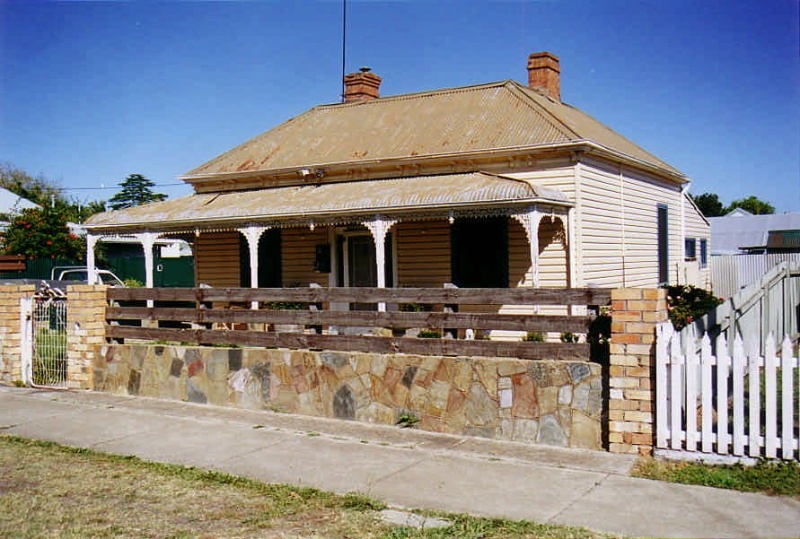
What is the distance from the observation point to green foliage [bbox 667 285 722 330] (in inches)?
565

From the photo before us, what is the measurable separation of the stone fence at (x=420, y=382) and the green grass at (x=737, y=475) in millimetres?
474

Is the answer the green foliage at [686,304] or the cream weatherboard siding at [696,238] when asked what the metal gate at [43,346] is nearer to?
the green foliage at [686,304]

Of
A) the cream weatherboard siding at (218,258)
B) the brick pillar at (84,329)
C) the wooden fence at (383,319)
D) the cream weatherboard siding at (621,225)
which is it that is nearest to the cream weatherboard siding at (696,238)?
the cream weatherboard siding at (621,225)

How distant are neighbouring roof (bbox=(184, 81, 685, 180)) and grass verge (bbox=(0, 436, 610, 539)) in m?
11.2

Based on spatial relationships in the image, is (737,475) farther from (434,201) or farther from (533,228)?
(434,201)

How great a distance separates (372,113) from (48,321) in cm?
1101

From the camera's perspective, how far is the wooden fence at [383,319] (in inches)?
311

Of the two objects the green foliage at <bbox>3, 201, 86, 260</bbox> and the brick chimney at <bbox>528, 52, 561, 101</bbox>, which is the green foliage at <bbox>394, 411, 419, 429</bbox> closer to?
the brick chimney at <bbox>528, 52, 561, 101</bbox>

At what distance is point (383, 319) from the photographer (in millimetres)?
8984

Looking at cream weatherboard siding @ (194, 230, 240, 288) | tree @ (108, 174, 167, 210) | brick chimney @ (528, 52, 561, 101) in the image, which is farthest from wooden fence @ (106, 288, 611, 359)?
tree @ (108, 174, 167, 210)

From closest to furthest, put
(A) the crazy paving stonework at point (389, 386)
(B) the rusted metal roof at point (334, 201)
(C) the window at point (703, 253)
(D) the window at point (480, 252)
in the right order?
(A) the crazy paving stonework at point (389, 386) < (B) the rusted metal roof at point (334, 201) < (D) the window at point (480, 252) < (C) the window at point (703, 253)

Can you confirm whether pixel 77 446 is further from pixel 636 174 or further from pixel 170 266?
pixel 170 266

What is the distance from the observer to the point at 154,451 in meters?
7.76

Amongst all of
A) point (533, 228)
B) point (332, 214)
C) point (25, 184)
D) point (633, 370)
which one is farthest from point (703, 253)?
point (25, 184)
